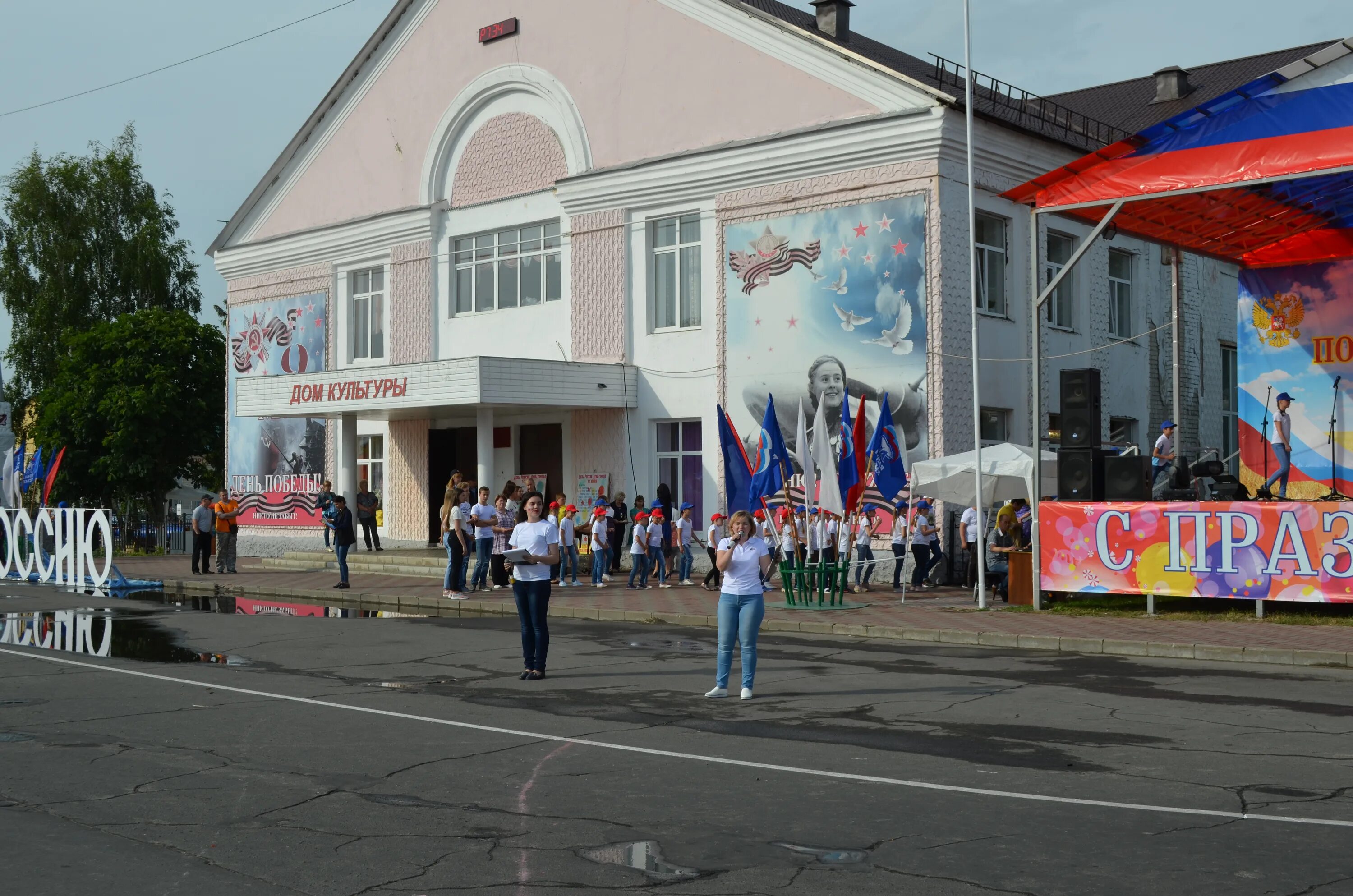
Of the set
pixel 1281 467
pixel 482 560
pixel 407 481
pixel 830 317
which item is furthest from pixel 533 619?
pixel 407 481

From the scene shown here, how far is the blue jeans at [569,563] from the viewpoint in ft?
78.9

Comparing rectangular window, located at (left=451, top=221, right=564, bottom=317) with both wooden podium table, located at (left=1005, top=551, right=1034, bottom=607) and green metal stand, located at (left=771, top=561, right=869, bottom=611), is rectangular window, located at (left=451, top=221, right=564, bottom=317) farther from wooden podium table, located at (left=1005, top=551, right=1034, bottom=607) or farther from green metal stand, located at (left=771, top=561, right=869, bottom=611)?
wooden podium table, located at (left=1005, top=551, right=1034, bottom=607)

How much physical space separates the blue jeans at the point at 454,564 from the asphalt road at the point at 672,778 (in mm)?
7996

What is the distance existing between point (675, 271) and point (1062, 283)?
7.82m

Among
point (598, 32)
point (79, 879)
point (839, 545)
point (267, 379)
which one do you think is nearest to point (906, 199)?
point (839, 545)

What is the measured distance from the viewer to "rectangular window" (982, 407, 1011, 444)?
25.2 metres

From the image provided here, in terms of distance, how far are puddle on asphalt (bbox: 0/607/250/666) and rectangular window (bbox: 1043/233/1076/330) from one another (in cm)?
1787

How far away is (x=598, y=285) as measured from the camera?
28.5 metres

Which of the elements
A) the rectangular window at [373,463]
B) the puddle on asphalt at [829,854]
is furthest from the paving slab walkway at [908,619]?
the puddle on asphalt at [829,854]

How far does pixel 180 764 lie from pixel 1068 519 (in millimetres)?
13702

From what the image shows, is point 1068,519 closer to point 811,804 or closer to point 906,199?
point 906,199

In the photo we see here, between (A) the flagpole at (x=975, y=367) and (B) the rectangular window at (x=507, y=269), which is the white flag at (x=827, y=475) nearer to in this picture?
(A) the flagpole at (x=975, y=367)

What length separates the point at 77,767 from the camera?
839cm

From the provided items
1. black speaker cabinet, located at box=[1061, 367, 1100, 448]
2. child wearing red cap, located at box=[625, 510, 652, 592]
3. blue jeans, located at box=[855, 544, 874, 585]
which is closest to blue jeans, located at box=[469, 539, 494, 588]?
child wearing red cap, located at box=[625, 510, 652, 592]
